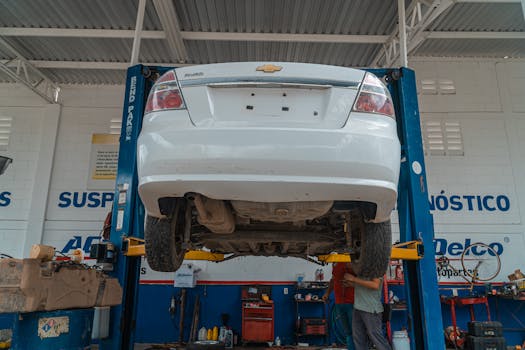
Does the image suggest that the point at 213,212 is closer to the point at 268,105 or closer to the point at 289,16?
the point at 268,105

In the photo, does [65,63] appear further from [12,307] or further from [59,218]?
[12,307]

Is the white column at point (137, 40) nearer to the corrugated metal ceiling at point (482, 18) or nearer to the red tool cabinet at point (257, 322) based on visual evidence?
the red tool cabinet at point (257, 322)

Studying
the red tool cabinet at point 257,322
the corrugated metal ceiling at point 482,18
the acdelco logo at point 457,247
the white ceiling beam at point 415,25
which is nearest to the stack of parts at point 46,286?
the red tool cabinet at point 257,322

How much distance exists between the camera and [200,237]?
270cm

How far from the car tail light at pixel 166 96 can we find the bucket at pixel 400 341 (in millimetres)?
5364

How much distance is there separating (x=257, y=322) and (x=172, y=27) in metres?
5.24

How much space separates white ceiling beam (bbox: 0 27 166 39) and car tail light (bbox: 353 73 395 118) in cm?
576

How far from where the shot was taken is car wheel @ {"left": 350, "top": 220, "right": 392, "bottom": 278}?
2389 mm

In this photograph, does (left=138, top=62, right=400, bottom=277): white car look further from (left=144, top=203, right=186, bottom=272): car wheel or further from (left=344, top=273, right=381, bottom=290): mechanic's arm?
(left=344, top=273, right=381, bottom=290): mechanic's arm

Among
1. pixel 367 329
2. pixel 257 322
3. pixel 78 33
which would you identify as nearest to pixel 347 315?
pixel 367 329


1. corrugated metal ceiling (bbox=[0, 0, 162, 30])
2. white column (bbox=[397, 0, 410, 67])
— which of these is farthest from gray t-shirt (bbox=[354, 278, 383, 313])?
corrugated metal ceiling (bbox=[0, 0, 162, 30])

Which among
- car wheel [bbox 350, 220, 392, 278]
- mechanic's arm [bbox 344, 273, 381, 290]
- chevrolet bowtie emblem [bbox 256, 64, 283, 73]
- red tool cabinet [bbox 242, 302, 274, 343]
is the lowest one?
red tool cabinet [bbox 242, 302, 274, 343]

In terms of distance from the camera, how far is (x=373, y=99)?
196 centimetres

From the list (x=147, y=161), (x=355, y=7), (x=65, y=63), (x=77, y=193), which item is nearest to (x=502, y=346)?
(x=355, y=7)
